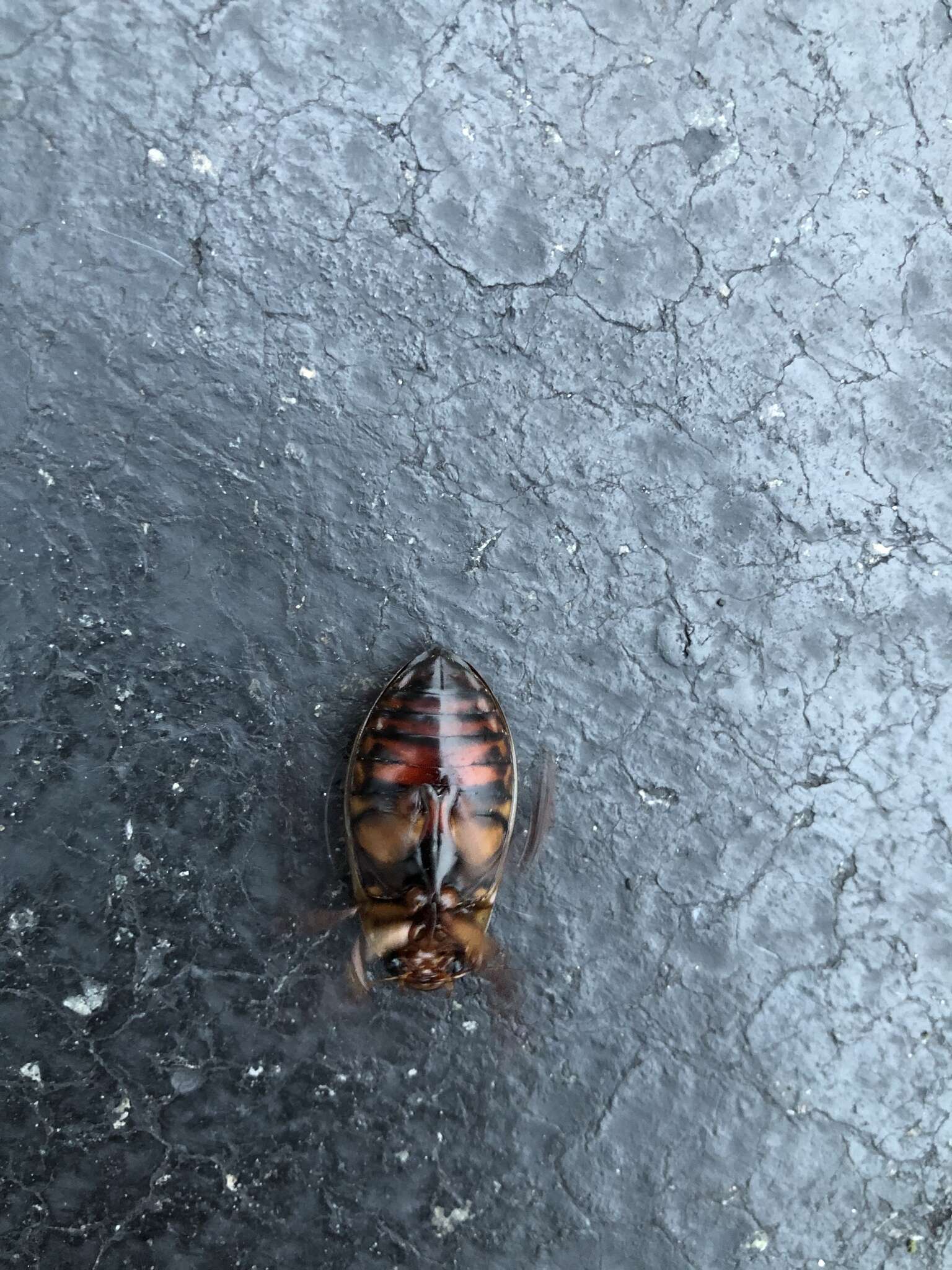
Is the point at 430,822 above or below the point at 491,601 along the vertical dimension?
below

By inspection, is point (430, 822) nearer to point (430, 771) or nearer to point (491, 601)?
point (430, 771)

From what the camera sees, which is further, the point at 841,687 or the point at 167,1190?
the point at 841,687

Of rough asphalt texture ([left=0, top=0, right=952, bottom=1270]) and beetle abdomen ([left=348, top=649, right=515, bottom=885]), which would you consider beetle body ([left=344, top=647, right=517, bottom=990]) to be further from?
rough asphalt texture ([left=0, top=0, right=952, bottom=1270])

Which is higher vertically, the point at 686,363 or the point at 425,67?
the point at 425,67

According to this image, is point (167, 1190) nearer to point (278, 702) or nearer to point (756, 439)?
point (278, 702)

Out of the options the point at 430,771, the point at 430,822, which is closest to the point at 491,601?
the point at 430,771

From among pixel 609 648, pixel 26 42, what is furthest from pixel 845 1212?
pixel 26 42

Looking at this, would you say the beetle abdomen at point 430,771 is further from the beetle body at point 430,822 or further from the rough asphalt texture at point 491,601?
the rough asphalt texture at point 491,601
